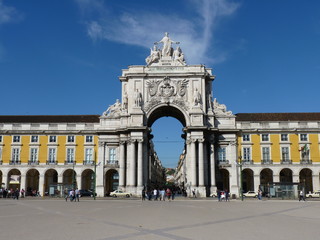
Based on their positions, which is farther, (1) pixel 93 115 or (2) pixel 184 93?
(1) pixel 93 115

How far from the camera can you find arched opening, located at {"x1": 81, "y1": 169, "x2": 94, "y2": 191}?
69250 millimetres

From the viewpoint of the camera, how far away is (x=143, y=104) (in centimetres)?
6656

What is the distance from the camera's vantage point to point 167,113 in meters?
71.7

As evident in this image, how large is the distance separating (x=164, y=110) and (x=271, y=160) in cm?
2176

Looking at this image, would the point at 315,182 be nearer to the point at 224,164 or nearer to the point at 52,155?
the point at 224,164

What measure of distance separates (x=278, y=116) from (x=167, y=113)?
22.1m

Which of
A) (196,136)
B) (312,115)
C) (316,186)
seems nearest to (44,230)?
(196,136)

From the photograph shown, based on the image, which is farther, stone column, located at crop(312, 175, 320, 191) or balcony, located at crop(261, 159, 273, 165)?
balcony, located at crop(261, 159, 273, 165)

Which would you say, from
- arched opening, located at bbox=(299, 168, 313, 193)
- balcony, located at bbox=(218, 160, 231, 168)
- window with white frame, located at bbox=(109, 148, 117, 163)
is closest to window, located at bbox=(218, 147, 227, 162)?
balcony, located at bbox=(218, 160, 231, 168)

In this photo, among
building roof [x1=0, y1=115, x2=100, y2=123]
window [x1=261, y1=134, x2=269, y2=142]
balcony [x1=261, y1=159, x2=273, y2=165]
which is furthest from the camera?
building roof [x1=0, y1=115, x2=100, y2=123]

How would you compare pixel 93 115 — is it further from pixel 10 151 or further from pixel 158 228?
pixel 158 228

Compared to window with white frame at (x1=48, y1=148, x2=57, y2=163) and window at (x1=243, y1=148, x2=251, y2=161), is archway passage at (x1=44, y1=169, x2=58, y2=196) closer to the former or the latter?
window with white frame at (x1=48, y1=148, x2=57, y2=163)

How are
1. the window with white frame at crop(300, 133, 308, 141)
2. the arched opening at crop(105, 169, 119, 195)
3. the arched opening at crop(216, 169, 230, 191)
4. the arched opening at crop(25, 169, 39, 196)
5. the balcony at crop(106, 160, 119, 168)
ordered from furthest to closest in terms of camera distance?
1. the arched opening at crop(25, 169, 39, 196)
2. the arched opening at crop(105, 169, 119, 195)
3. the balcony at crop(106, 160, 119, 168)
4. the window with white frame at crop(300, 133, 308, 141)
5. the arched opening at crop(216, 169, 230, 191)

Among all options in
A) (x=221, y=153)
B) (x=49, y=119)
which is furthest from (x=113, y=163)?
(x=221, y=153)
